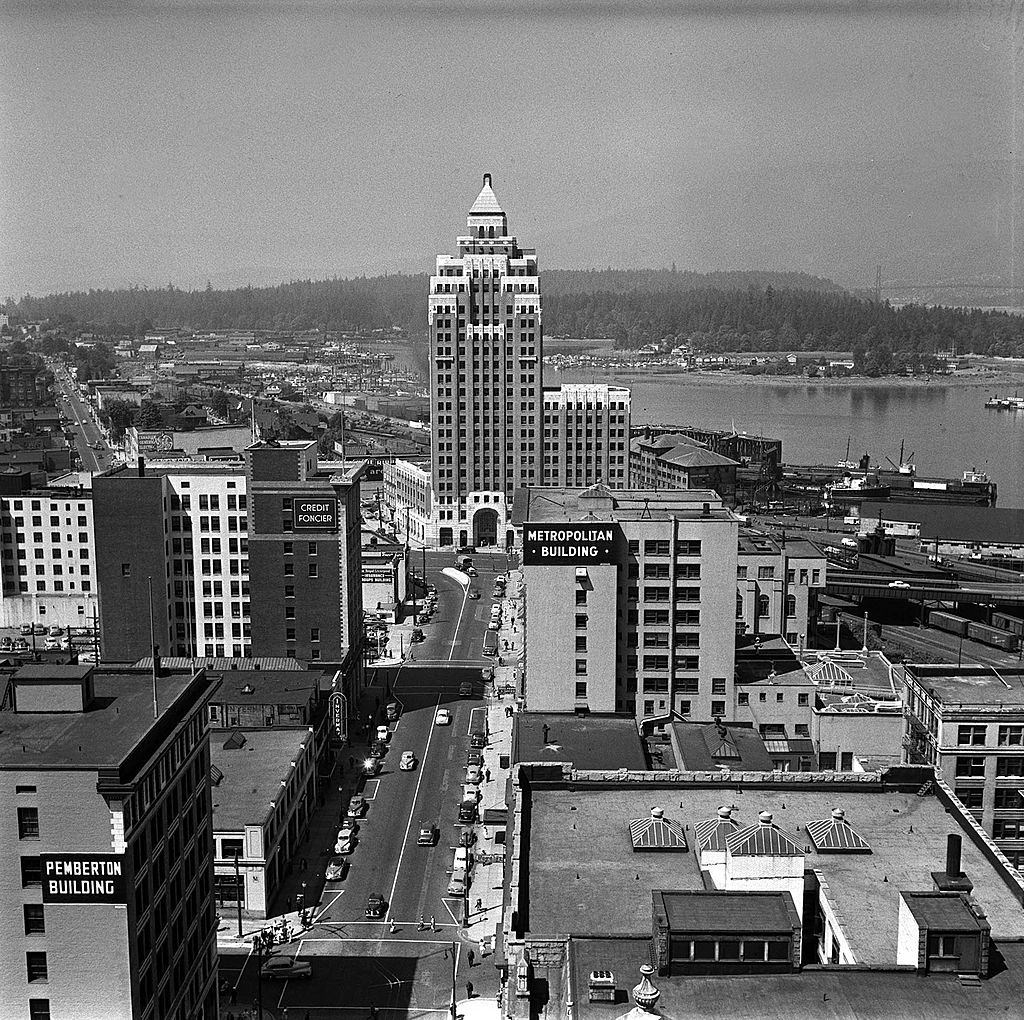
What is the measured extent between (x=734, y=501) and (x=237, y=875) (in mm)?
29630

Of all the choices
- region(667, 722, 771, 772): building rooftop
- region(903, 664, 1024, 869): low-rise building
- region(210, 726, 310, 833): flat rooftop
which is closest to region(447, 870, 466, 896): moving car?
region(210, 726, 310, 833): flat rooftop

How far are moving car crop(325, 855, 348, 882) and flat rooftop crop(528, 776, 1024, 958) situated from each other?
5.16 meters

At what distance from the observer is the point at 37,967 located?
832cm

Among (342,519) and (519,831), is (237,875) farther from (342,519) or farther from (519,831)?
(342,519)

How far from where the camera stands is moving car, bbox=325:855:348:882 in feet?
52.4

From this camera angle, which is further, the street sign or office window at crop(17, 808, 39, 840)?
the street sign

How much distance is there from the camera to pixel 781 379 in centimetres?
10031

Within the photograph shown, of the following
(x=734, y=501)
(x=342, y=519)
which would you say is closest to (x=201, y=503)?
(x=342, y=519)

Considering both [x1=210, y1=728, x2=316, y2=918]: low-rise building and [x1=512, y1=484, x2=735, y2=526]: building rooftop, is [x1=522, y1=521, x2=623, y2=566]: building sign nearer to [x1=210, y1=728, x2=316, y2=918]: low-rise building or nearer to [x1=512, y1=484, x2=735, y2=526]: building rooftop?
[x1=512, y1=484, x2=735, y2=526]: building rooftop

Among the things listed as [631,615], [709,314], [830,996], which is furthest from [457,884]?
[709,314]

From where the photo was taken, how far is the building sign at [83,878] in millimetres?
8312

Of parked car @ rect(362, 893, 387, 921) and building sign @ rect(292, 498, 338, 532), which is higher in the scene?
building sign @ rect(292, 498, 338, 532)

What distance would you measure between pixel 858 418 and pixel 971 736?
67.8 metres

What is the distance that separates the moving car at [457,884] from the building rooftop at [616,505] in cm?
480
